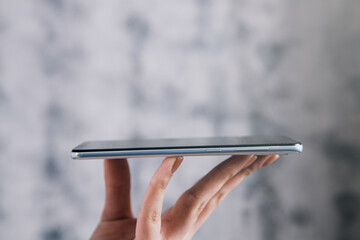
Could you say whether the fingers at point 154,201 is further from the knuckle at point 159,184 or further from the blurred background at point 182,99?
the blurred background at point 182,99

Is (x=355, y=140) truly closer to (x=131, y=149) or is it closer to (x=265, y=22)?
(x=265, y=22)

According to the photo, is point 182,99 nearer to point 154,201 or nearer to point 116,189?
point 116,189

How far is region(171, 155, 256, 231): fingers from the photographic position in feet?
1.60

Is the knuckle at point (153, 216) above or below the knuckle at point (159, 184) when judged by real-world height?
below

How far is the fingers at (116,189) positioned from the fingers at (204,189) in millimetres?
145

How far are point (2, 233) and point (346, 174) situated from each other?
98 cm

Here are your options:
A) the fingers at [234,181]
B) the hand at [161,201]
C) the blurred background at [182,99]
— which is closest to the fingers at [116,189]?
the hand at [161,201]

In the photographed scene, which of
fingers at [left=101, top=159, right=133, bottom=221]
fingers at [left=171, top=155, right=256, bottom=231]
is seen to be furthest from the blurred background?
fingers at [left=171, top=155, right=256, bottom=231]

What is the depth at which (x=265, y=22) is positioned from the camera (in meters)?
0.89

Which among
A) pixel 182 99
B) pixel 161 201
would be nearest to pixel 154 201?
pixel 161 201

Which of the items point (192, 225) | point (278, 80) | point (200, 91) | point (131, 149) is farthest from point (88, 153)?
point (278, 80)

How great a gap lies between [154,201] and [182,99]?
48 cm

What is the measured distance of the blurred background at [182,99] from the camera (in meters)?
0.87

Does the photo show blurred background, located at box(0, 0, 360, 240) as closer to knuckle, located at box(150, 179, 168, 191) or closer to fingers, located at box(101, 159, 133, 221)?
fingers, located at box(101, 159, 133, 221)
